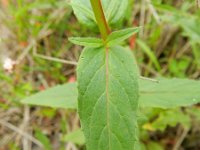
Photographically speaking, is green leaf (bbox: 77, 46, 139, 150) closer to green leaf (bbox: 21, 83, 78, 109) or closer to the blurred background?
green leaf (bbox: 21, 83, 78, 109)

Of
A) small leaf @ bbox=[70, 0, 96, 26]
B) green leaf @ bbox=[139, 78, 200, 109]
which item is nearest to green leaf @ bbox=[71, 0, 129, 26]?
small leaf @ bbox=[70, 0, 96, 26]

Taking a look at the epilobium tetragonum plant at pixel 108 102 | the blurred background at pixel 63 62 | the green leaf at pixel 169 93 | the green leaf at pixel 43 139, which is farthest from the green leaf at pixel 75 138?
the epilobium tetragonum plant at pixel 108 102

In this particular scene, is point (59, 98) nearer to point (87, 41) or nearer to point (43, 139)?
point (87, 41)

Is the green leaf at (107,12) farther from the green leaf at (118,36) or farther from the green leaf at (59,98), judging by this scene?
the green leaf at (59,98)

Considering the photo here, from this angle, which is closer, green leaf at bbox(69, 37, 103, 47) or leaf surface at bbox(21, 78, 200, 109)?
green leaf at bbox(69, 37, 103, 47)

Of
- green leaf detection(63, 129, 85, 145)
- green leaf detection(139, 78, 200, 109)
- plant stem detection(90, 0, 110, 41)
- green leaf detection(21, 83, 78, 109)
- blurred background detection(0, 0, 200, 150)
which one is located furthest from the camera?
blurred background detection(0, 0, 200, 150)

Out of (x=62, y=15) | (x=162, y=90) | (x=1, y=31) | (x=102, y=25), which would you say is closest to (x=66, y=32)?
(x=62, y=15)
